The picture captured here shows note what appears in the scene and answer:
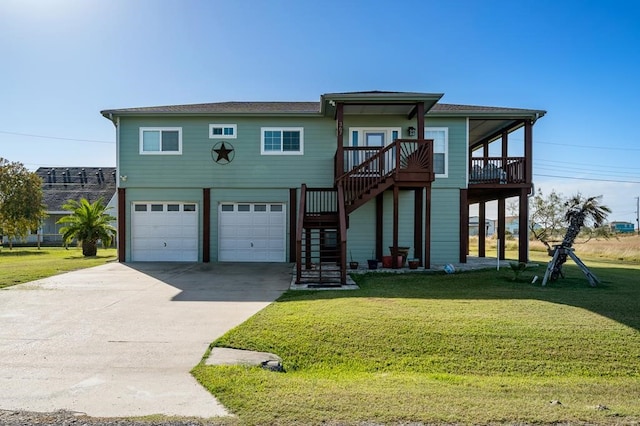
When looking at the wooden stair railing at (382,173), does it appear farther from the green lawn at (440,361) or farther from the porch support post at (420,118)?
the green lawn at (440,361)

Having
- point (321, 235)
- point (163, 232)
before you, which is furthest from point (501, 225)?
point (163, 232)

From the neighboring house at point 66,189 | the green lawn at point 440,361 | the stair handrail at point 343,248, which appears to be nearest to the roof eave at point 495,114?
the stair handrail at point 343,248

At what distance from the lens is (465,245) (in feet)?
43.6

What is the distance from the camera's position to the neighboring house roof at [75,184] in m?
29.9

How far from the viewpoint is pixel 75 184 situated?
32.2 meters

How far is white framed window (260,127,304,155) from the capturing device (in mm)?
13508

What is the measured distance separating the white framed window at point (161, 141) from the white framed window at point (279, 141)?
301cm

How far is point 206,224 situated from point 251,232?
161 cm

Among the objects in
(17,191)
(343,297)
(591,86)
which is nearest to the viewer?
(343,297)

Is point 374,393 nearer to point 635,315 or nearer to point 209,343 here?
point 209,343

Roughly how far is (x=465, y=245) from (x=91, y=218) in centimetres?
1612

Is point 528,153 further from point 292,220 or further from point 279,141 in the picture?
point 279,141

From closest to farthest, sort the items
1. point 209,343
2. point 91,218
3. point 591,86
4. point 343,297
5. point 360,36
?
point 209,343 < point 343,297 < point 360,36 < point 591,86 < point 91,218

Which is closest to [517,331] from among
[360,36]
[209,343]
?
[209,343]
